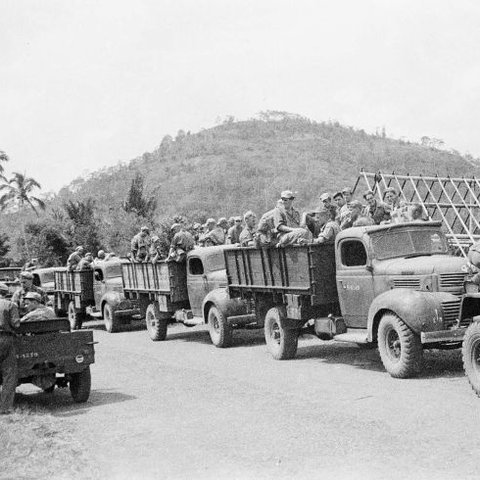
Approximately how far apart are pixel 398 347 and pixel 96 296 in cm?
1147

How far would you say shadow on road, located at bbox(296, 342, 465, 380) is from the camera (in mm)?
9305

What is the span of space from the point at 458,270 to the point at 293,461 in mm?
4225

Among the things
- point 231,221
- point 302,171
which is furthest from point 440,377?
point 302,171

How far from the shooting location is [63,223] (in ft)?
135

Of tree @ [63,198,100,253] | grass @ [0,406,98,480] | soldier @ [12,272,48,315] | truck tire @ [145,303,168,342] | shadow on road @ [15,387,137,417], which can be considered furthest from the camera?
tree @ [63,198,100,253]

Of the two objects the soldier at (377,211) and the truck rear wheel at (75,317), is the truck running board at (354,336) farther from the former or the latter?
the truck rear wheel at (75,317)

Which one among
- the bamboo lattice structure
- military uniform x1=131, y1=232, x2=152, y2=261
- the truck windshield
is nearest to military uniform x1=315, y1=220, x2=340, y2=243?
the truck windshield

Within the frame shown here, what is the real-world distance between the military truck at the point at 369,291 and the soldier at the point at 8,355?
13.7 ft

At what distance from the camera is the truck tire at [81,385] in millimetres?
8805

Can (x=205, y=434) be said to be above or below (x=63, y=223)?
below

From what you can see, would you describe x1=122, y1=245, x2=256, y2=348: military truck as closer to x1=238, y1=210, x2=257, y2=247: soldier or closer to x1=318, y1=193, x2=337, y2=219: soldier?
x1=238, y1=210, x2=257, y2=247: soldier

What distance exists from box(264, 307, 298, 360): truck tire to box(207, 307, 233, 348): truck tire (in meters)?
1.33

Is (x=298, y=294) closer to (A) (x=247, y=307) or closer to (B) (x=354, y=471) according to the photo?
(A) (x=247, y=307)

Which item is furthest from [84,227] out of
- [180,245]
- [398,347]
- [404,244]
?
[398,347]
